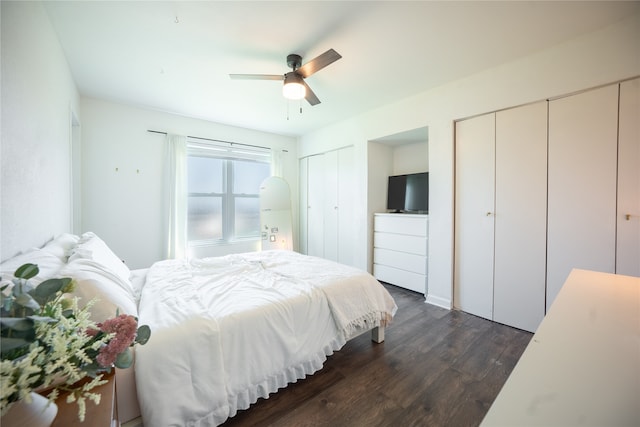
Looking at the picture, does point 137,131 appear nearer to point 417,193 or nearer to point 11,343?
point 11,343

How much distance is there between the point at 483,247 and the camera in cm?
255

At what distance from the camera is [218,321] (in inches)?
49.7

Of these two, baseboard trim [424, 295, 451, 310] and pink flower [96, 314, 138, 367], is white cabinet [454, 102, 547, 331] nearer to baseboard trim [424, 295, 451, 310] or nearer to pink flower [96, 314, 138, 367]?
baseboard trim [424, 295, 451, 310]

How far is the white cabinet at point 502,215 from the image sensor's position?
2.22m

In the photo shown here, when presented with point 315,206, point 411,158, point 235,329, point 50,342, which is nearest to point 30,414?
point 50,342

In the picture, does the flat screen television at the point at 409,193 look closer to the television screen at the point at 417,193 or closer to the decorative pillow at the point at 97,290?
the television screen at the point at 417,193

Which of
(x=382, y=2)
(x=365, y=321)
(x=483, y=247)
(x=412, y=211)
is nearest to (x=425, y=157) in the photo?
(x=412, y=211)

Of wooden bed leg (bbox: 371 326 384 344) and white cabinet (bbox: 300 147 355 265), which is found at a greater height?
white cabinet (bbox: 300 147 355 265)

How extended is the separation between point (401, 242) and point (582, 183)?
1809mm

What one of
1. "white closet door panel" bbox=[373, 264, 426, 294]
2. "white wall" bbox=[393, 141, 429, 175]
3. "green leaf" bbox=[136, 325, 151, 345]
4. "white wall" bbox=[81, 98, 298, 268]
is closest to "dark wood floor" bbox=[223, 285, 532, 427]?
"white closet door panel" bbox=[373, 264, 426, 294]

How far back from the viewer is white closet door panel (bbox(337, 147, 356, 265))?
3.91 metres

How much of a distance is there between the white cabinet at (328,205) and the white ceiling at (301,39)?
4.58 feet

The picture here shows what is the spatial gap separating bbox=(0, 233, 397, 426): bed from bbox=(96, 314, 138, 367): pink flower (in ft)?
1.57

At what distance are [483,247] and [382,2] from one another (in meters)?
2.39
